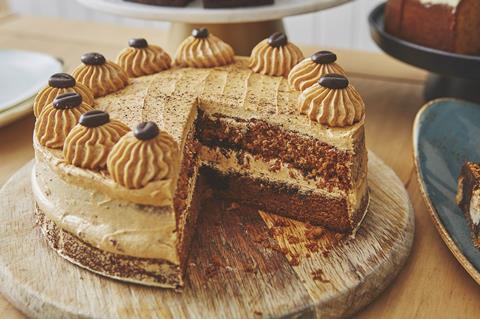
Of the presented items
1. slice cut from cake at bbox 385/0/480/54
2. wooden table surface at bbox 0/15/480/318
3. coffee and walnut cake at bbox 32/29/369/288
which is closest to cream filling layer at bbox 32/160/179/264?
coffee and walnut cake at bbox 32/29/369/288

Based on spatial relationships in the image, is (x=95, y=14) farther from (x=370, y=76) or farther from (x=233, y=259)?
(x=233, y=259)

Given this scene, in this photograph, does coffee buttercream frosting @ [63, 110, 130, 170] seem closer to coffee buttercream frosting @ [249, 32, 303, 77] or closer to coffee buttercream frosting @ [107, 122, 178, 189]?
coffee buttercream frosting @ [107, 122, 178, 189]

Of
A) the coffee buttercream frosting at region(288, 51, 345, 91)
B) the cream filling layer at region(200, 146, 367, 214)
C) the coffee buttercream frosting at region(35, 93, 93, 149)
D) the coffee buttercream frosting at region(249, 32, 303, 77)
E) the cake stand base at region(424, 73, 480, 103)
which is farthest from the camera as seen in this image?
the cake stand base at region(424, 73, 480, 103)

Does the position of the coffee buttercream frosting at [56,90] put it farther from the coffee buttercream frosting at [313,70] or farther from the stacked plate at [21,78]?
the coffee buttercream frosting at [313,70]

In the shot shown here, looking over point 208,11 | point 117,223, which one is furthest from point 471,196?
point 208,11

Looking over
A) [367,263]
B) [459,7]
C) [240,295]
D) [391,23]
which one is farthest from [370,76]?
[240,295]

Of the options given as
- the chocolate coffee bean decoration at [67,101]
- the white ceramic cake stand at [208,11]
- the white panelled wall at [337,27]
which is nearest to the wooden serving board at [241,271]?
the chocolate coffee bean decoration at [67,101]
